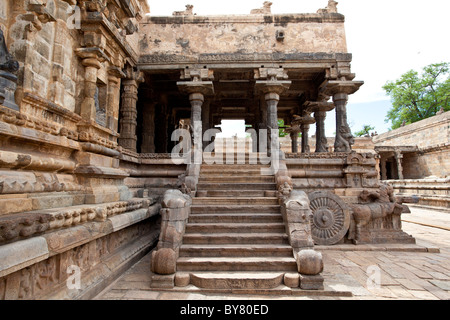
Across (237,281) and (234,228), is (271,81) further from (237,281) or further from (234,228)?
(237,281)

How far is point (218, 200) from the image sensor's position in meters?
5.33

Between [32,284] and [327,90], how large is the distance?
8.41 m

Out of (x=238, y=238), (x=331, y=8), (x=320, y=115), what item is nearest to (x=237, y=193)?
(x=238, y=238)

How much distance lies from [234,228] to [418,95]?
36.1m

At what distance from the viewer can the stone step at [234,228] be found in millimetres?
4418

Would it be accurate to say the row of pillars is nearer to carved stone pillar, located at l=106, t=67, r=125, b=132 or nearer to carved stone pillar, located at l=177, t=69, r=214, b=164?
carved stone pillar, located at l=177, t=69, r=214, b=164

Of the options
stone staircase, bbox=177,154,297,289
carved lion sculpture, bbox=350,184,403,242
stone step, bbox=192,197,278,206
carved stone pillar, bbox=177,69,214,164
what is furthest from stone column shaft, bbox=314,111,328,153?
stone step, bbox=192,197,278,206

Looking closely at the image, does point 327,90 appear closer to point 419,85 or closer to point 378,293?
point 378,293

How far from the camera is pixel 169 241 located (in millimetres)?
3752

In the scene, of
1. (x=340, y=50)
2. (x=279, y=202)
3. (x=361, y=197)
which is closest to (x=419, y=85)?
(x=340, y=50)

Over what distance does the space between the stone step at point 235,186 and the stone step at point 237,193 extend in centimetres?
22

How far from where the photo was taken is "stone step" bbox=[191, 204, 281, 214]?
4.98 m

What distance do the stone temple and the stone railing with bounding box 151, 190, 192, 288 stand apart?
0.07ft

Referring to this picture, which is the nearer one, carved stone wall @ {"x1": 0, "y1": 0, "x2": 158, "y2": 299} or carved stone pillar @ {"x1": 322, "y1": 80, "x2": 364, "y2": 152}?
carved stone wall @ {"x1": 0, "y1": 0, "x2": 158, "y2": 299}
